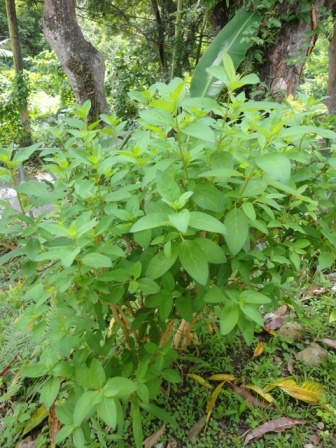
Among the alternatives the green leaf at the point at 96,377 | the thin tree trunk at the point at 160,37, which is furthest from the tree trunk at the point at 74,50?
the green leaf at the point at 96,377

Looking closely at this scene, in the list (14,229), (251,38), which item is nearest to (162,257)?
(14,229)

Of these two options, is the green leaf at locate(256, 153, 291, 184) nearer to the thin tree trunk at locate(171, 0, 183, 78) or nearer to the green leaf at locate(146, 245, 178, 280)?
the green leaf at locate(146, 245, 178, 280)

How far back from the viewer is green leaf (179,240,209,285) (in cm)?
74

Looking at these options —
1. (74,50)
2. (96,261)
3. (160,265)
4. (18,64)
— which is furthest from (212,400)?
(18,64)

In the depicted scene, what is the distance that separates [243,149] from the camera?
89 centimetres

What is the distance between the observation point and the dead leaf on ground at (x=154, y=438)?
51.4 inches

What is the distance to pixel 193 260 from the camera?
29.7 inches

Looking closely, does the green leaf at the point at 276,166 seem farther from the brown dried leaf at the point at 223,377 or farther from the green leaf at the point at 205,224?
the brown dried leaf at the point at 223,377

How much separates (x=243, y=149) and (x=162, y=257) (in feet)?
1.13

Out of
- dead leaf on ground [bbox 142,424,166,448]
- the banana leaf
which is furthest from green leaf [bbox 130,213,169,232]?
the banana leaf

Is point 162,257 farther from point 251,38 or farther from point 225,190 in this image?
point 251,38

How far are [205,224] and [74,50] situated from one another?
3.88 m

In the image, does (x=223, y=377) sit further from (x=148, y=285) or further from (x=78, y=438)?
(x=148, y=285)

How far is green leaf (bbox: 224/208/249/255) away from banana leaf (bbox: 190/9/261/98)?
222cm
